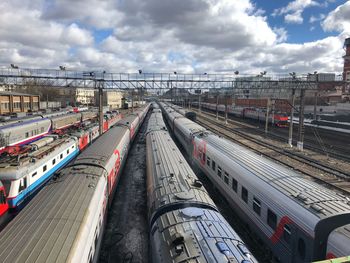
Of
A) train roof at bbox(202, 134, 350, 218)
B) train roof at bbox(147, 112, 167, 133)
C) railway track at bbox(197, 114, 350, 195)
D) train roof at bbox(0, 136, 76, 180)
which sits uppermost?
train roof at bbox(147, 112, 167, 133)

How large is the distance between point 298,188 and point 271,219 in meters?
1.52

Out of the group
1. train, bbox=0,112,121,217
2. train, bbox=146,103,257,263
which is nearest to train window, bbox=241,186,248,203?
train, bbox=146,103,257,263

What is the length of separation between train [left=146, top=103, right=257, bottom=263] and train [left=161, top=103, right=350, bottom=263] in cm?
230

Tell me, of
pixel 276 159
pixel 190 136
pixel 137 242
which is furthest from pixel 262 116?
pixel 137 242

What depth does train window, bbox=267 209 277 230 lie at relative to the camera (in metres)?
9.41

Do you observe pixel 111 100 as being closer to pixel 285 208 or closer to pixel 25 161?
pixel 25 161

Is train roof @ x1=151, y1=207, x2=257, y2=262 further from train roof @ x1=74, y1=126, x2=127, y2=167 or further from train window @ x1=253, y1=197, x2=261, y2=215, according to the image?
train roof @ x1=74, y1=126, x2=127, y2=167

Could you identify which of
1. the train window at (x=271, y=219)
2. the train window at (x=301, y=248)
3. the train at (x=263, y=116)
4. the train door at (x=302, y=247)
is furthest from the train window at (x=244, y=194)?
the train at (x=263, y=116)

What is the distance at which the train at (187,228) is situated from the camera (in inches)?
241

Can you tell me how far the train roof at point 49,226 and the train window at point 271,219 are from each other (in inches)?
255

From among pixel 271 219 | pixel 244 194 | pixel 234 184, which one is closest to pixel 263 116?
pixel 234 184

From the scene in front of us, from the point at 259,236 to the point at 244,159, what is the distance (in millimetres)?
4499

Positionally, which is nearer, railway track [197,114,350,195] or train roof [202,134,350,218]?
train roof [202,134,350,218]

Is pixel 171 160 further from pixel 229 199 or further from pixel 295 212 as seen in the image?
pixel 295 212
